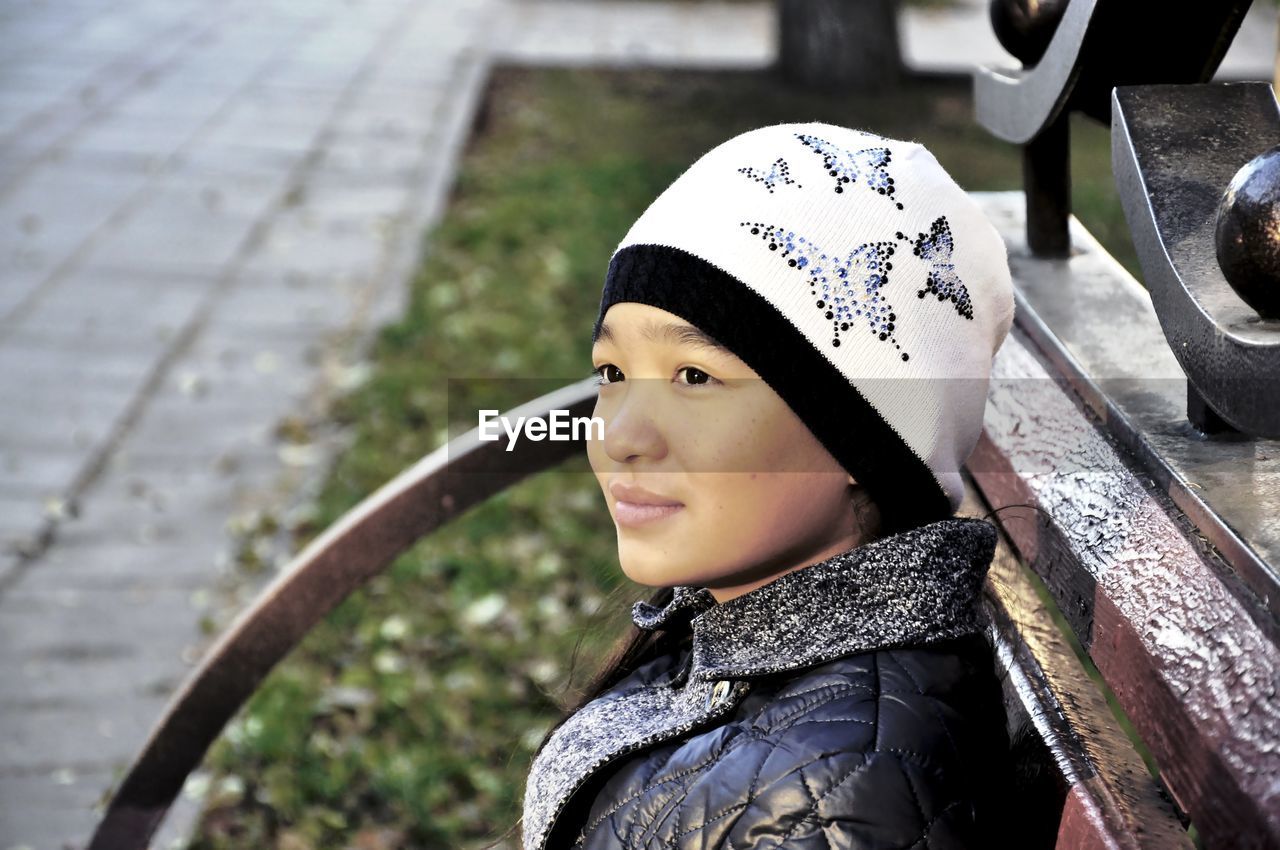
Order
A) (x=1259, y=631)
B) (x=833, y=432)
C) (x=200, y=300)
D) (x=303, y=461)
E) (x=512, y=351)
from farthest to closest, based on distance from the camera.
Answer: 1. (x=200, y=300)
2. (x=512, y=351)
3. (x=303, y=461)
4. (x=833, y=432)
5. (x=1259, y=631)

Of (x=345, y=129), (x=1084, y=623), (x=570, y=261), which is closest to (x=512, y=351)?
(x=570, y=261)

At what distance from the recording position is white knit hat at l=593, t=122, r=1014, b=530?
1.41 m

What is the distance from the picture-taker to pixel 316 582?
221 cm

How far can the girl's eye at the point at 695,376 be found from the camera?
1.44 metres

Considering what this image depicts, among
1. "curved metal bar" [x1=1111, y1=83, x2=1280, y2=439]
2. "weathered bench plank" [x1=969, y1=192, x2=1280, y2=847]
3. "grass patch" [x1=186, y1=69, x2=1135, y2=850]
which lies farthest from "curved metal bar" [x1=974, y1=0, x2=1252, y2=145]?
"grass patch" [x1=186, y1=69, x2=1135, y2=850]

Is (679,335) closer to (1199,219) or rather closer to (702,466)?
(702,466)

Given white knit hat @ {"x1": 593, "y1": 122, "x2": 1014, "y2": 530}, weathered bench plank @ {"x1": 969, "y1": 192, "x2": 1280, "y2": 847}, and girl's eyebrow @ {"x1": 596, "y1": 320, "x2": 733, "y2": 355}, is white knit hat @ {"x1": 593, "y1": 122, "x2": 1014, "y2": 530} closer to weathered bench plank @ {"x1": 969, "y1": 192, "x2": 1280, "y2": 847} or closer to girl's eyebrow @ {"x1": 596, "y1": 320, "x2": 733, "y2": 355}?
girl's eyebrow @ {"x1": 596, "y1": 320, "x2": 733, "y2": 355}

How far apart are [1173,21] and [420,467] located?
116 cm

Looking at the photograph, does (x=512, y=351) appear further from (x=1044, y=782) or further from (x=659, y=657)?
(x=1044, y=782)

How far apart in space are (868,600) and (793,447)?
161mm

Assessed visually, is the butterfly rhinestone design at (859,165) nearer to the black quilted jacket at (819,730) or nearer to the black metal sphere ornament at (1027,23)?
the black quilted jacket at (819,730)

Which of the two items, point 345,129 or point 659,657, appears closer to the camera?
point 659,657

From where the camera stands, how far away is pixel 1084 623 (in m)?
1.30
